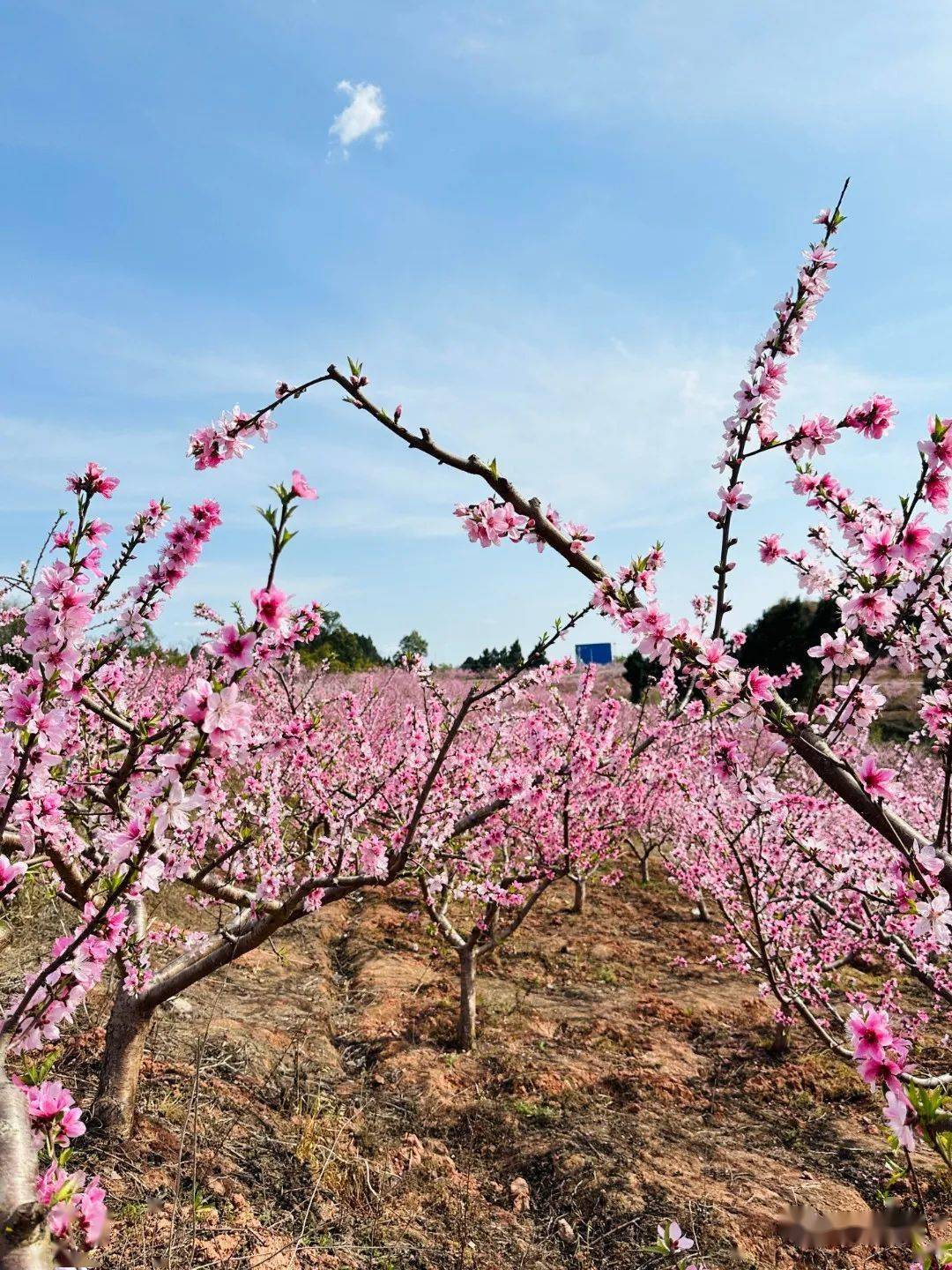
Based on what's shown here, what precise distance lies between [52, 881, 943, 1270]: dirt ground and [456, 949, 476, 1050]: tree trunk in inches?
5.5

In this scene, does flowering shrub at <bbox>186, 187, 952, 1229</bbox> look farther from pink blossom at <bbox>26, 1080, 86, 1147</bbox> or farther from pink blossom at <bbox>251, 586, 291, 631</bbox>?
pink blossom at <bbox>26, 1080, 86, 1147</bbox>

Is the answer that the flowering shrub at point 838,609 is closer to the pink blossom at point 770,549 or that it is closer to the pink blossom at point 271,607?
the pink blossom at point 770,549

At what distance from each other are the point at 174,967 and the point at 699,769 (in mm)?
8508

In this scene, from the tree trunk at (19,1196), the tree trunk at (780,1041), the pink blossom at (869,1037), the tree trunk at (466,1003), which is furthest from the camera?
the tree trunk at (780,1041)

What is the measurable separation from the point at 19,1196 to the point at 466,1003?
5201 millimetres

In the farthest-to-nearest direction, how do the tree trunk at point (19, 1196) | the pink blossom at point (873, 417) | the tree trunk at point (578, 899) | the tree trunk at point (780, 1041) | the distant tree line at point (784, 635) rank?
the distant tree line at point (784, 635) → the tree trunk at point (578, 899) → the tree trunk at point (780, 1041) → the pink blossom at point (873, 417) → the tree trunk at point (19, 1196)

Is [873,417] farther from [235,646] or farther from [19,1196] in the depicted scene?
[19,1196]

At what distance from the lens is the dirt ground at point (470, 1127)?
3.88 meters

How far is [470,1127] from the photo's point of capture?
518 centimetres

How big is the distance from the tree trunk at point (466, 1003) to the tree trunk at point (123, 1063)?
9.38 feet

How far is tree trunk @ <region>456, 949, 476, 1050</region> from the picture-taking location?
6.43 m

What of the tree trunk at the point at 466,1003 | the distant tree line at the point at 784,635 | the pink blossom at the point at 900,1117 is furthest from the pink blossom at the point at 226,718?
the distant tree line at the point at 784,635

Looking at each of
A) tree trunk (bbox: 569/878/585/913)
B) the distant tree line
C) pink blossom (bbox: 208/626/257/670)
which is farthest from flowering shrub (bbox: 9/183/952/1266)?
the distant tree line

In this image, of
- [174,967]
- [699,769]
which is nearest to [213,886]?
[174,967]
